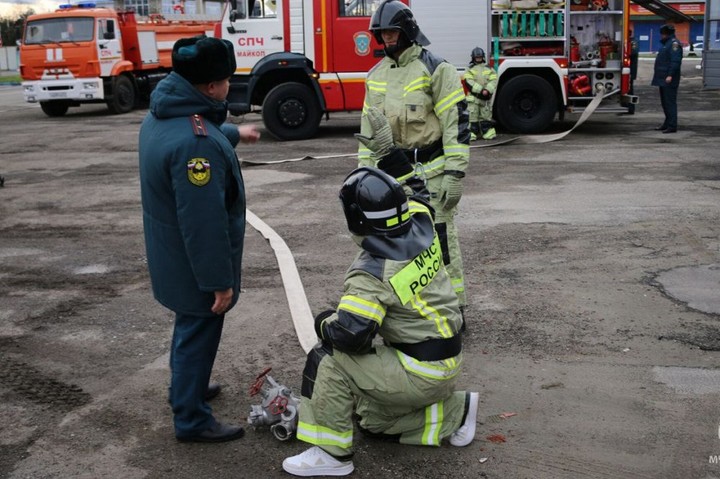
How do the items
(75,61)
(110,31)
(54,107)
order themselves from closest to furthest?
(75,61) < (110,31) < (54,107)

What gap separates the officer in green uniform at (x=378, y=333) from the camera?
3.72 meters

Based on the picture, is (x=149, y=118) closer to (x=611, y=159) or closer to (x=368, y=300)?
(x=368, y=300)

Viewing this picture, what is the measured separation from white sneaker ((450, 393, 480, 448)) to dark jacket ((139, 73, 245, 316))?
1202 mm

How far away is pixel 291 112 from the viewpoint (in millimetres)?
15461

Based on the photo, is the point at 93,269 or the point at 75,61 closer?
the point at 93,269

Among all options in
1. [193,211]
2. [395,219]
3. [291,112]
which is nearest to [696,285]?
[395,219]

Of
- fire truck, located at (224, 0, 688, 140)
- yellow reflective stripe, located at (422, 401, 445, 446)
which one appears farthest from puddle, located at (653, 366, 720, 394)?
fire truck, located at (224, 0, 688, 140)

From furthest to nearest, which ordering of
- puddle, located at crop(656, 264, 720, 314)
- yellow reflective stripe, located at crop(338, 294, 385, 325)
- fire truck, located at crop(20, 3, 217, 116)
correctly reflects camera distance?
fire truck, located at crop(20, 3, 217, 116)
puddle, located at crop(656, 264, 720, 314)
yellow reflective stripe, located at crop(338, 294, 385, 325)

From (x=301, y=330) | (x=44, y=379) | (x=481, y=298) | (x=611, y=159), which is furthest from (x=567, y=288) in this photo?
(x=611, y=159)

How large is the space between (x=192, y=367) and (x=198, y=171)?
90cm

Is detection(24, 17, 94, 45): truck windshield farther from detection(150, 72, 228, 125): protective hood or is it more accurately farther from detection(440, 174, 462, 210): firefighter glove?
detection(150, 72, 228, 125): protective hood

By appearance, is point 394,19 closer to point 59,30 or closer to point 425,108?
point 425,108

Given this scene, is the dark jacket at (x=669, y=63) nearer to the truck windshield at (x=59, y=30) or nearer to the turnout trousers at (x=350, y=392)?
the turnout trousers at (x=350, y=392)

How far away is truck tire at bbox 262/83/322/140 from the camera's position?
15344 mm
